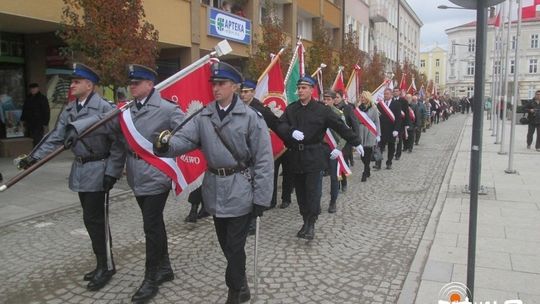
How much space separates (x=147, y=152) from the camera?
14.0 ft

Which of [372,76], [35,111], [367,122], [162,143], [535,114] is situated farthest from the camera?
[372,76]

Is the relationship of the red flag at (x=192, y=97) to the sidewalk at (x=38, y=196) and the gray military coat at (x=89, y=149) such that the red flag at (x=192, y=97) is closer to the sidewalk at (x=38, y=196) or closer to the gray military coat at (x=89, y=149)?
the gray military coat at (x=89, y=149)

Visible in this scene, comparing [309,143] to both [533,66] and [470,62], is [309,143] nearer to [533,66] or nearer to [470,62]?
[470,62]

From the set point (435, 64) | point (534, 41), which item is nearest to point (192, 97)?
point (534, 41)

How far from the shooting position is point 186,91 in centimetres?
544

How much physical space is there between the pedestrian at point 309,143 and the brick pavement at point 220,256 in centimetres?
Result: 43

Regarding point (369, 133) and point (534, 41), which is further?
point (534, 41)

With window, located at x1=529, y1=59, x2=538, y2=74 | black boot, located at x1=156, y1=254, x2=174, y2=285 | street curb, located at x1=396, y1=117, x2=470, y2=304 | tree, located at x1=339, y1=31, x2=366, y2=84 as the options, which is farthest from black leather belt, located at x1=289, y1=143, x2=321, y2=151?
window, located at x1=529, y1=59, x2=538, y2=74

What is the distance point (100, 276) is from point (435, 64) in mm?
108500

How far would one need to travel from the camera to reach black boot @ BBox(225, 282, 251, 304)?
4102mm

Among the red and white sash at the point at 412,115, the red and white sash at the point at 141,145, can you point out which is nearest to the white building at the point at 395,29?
the red and white sash at the point at 412,115

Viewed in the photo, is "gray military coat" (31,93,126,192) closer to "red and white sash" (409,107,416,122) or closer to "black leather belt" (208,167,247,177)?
"black leather belt" (208,167,247,177)

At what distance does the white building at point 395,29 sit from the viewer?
148 feet

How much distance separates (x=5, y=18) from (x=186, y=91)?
320 inches
